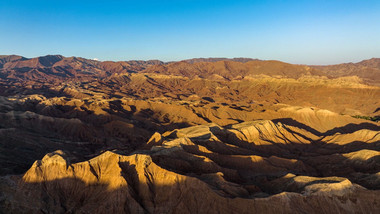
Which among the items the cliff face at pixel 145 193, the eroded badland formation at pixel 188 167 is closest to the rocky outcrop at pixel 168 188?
the cliff face at pixel 145 193

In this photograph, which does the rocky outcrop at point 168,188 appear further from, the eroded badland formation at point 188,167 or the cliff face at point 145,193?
the eroded badland formation at point 188,167

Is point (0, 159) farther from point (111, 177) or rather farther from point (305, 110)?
point (305, 110)

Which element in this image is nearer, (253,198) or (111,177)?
(253,198)

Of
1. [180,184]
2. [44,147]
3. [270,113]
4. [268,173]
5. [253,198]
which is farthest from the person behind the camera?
[270,113]

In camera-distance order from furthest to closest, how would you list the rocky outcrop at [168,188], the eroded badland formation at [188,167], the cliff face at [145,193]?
the eroded badland formation at [188,167]
the rocky outcrop at [168,188]
the cliff face at [145,193]

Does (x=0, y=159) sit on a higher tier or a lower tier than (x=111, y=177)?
lower

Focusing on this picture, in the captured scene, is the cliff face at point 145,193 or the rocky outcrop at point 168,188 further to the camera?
the rocky outcrop at point 168,188

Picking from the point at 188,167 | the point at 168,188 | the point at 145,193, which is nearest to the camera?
the point at 145,193

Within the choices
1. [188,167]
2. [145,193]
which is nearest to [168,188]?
[145,193]

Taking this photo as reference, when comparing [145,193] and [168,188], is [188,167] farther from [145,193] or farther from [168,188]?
[145,193]

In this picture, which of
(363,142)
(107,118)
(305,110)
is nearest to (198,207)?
(363,142)

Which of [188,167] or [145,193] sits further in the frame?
[188,167]
